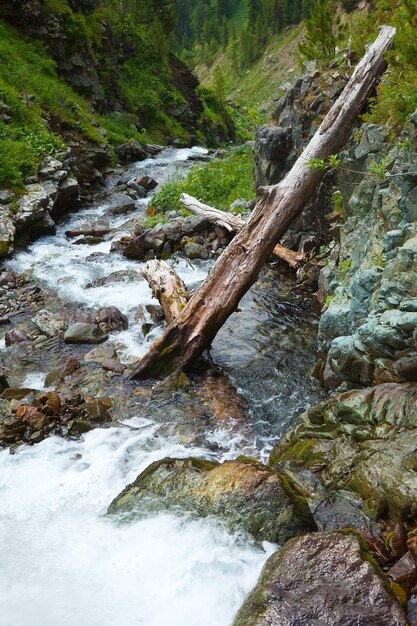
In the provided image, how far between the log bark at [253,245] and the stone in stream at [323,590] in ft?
14.7

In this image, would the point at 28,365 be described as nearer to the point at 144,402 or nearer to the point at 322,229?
the point at 144,402

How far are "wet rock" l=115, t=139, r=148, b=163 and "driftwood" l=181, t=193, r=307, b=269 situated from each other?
541 inches

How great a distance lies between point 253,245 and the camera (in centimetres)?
813

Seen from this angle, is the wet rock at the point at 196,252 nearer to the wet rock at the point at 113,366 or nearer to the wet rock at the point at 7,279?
the wet rock at the point at 7,279

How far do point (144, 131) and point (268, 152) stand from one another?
23.1 metres

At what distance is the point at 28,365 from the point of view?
8.20 metres

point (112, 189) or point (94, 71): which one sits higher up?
point (94, 71)

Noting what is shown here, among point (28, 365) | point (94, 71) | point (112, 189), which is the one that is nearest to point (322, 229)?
point (28, 365)

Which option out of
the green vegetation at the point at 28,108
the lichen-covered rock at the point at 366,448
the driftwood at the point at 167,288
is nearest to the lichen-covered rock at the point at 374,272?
the lichen-covered rock at the point at 366,448

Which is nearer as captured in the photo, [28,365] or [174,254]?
[28,365]

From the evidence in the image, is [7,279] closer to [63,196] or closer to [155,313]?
[155,313]

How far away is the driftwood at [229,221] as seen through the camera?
1099 cm

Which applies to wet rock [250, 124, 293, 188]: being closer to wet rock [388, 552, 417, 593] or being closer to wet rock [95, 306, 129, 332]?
wet rock [95, 306, 129, 332]

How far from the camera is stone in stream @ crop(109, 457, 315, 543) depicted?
158 inches
